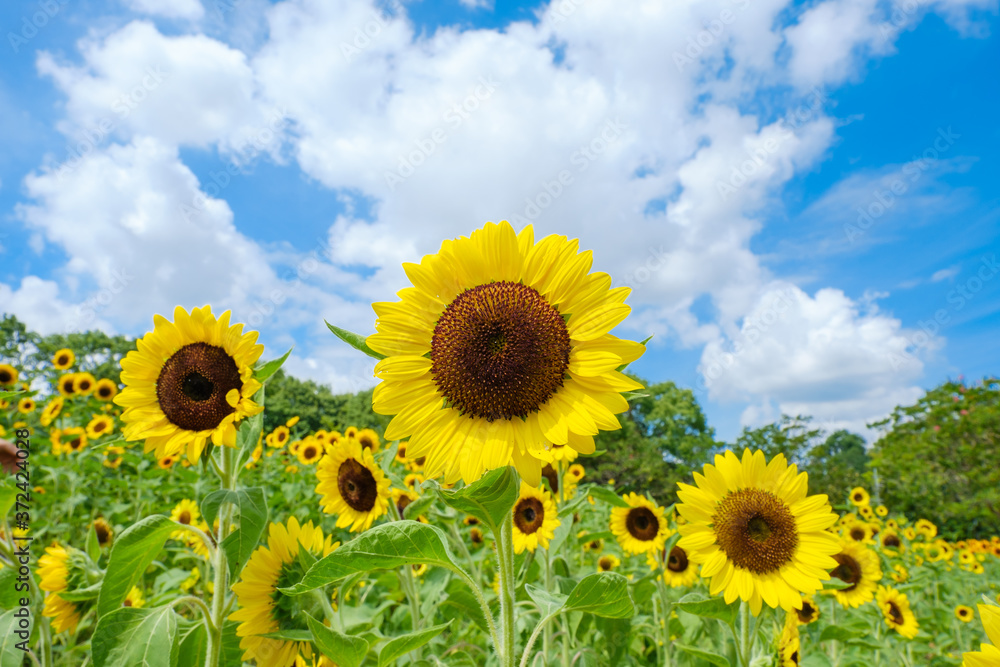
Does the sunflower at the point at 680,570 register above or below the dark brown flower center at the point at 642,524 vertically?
below

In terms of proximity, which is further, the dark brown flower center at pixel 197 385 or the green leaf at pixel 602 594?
the dark brown flower center at pixel 197 385

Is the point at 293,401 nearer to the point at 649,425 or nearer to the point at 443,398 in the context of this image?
the point at 649,425

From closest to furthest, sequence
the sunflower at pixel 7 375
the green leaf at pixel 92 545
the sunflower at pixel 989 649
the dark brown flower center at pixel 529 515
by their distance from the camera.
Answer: the sunflower at pixel 989 649 → the green leaf at pixel 92 545 → the dark brown flower center at pixel 529 515 → the sunflower at pixel 7 375

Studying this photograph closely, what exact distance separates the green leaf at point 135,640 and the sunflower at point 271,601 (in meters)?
0.23

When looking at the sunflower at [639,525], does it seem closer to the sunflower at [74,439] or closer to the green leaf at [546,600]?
the green leaf at [546,600]

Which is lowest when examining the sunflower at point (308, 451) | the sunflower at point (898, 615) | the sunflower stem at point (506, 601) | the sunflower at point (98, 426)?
the sunflower stem at point (506, 601)

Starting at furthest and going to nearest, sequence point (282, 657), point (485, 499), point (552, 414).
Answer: point (282, 657) < point (552, 414) < point (485, 499)

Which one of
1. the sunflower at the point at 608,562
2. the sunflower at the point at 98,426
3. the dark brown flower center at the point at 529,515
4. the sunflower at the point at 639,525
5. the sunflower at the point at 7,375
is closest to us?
the dark brown flower center at the point at 529,515

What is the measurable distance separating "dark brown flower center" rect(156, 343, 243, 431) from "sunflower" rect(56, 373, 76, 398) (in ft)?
27.9

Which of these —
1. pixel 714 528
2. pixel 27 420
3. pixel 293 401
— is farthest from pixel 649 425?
pixel 714 528

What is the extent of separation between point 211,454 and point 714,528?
7.11ft

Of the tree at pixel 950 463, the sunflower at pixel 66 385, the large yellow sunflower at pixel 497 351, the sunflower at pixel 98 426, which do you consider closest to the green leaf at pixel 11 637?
the large yellow sunflower at pixel 497 351

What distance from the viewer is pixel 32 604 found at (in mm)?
2137

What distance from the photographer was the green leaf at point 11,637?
1.87 metres
